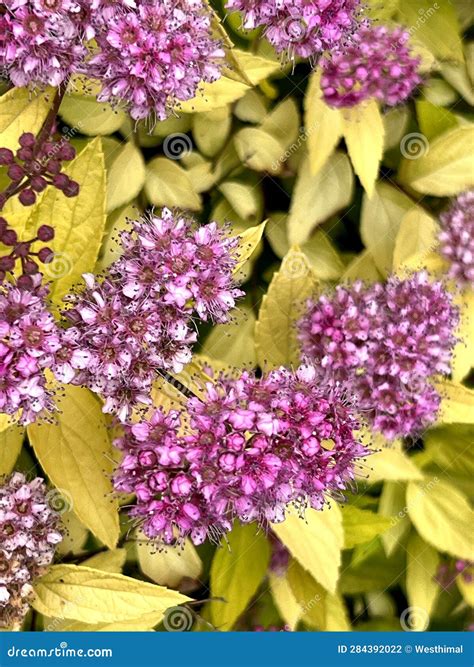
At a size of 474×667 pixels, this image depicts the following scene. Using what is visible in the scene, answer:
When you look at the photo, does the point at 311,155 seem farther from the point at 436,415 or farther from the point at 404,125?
the point at 436,415

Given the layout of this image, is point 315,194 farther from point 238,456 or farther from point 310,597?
point 310,597

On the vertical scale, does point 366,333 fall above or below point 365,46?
below

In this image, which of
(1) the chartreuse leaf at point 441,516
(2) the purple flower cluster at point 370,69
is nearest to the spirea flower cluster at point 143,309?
(2) the purple flower cluster at point 370,69

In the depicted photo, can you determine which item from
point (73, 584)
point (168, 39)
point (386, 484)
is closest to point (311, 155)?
point (168, 39)

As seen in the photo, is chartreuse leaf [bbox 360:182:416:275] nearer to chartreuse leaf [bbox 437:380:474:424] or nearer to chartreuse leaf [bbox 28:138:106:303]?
chartreuse leaf [bbox 437:380:474:424]

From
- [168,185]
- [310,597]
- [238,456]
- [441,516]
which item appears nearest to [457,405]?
[441,516]

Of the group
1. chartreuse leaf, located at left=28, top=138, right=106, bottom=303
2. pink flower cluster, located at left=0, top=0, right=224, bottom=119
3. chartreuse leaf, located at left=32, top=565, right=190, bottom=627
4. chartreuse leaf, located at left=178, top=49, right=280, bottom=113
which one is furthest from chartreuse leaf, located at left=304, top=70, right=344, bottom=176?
chartreuse leaf, located at left=32, top=565, right=190, bottom=627
